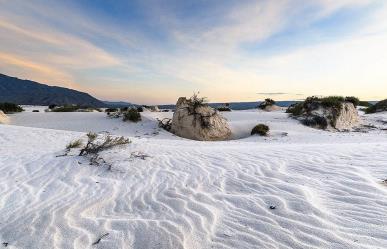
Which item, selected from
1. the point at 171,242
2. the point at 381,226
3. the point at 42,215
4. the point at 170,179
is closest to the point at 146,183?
the point at 170,179

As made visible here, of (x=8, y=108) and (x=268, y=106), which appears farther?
(x=268, y=106)

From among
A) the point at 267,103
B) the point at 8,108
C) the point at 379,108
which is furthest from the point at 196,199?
the point at 267,103

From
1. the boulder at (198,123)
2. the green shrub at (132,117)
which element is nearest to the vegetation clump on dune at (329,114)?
the boulder at (198,123)

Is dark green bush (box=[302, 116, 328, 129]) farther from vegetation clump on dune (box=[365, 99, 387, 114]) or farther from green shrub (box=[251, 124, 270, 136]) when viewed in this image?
vegetation clump on dune (box=[365, 99, 387, 114])

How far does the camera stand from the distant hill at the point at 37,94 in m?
116

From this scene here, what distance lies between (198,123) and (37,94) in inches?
5004

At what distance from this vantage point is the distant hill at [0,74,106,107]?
4569 inches

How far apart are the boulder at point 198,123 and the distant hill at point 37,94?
325 feet

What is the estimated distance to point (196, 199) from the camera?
15.9 feet

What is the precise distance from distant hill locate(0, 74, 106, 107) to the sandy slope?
107 meters

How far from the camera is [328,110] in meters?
17.7

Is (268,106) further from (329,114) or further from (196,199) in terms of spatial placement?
(196,199)

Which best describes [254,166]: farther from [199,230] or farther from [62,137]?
[62,137]

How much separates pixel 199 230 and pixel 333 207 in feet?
5.38
